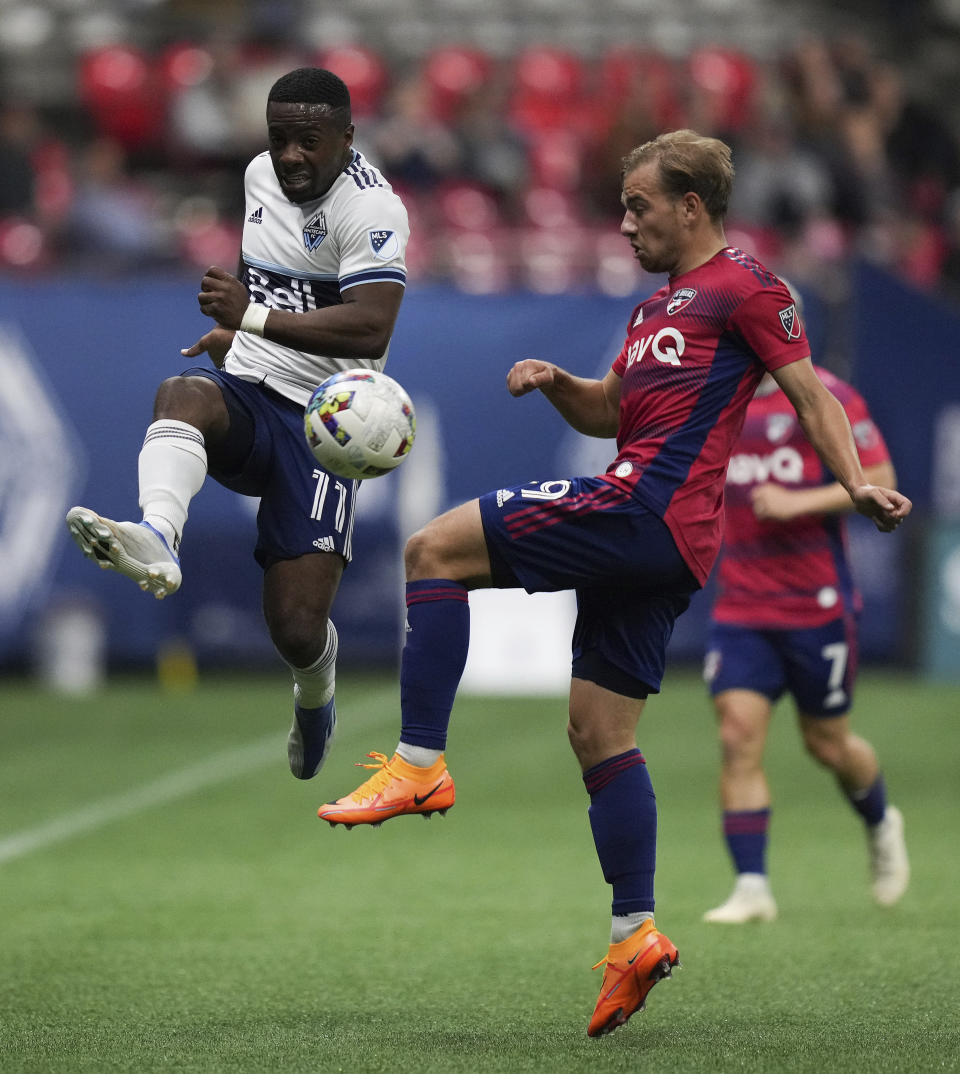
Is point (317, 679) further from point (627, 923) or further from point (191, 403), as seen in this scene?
point (627, 923)

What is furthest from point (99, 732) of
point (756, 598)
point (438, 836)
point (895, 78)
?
point (895, 78)

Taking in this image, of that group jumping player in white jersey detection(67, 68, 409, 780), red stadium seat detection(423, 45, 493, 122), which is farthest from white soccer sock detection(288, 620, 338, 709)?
red stadium seat detection(423, 45, 493, 122)

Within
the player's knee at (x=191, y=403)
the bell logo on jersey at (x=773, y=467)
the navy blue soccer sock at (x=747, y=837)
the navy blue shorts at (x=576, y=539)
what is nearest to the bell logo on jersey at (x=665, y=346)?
the navy blue shorts at (x=576, y=539)

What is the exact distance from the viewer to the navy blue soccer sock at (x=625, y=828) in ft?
17.1

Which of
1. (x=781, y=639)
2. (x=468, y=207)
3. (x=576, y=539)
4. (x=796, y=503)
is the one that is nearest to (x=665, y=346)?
(x=576, y=539)

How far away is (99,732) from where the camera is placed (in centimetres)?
1248

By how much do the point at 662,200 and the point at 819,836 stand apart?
4.89m

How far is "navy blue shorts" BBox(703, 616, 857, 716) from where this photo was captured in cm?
725

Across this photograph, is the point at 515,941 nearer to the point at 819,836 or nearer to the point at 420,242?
the point at 819,836

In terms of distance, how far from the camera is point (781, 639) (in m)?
7.30

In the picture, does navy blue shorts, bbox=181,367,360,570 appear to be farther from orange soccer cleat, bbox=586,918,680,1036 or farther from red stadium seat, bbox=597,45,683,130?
red stadium seat, bbox=597,45,683,130

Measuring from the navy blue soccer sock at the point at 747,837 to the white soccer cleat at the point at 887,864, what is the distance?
0.53 metres

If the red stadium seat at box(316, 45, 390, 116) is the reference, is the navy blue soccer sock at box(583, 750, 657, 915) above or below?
below

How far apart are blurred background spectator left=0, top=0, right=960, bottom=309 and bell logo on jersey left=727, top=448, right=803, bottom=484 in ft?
25.6
